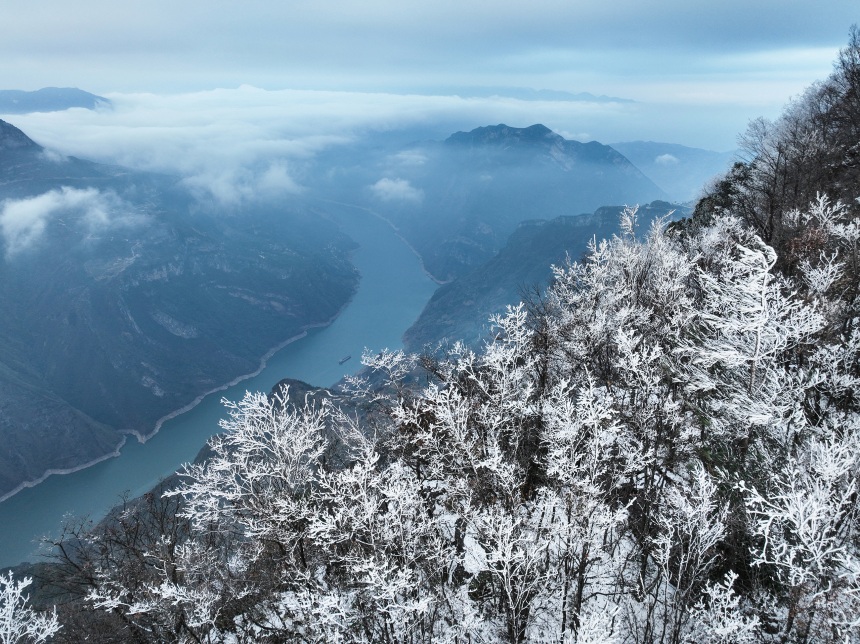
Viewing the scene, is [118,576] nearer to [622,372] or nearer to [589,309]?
[622,372]

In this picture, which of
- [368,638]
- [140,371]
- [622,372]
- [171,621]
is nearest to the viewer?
[368,638]

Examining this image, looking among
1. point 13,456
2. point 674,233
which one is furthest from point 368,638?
point 13,456

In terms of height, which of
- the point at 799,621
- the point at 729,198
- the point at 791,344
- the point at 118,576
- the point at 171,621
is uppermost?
the point at 729,198

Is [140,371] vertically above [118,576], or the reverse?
[118,576]

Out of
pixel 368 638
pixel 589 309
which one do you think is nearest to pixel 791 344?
pixel 589 309

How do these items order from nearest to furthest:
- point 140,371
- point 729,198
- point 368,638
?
1. point 368,638
2. point 729,198
3. point 140,371

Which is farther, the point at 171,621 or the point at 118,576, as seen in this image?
the point at 118,576
